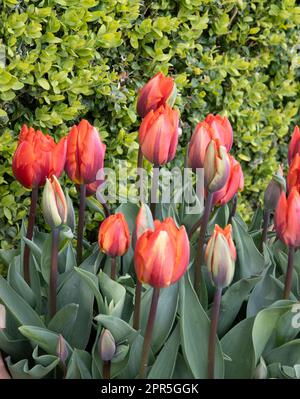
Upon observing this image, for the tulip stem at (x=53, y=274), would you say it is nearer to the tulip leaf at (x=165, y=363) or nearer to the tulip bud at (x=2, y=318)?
the tulip bud at (x=2, y=318)

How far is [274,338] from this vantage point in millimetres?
1648

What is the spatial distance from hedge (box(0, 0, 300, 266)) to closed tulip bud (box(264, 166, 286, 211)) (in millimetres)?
880

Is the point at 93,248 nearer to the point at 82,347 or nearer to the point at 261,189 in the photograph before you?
the point at 82,347

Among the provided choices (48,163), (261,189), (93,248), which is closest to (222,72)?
(261,189)

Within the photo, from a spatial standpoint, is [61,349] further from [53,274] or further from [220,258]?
[220,258]

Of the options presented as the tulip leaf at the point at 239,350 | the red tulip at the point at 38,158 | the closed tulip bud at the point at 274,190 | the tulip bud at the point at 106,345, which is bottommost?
the tulip leaf at the point at 239,350

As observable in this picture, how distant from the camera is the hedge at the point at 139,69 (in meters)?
2.27

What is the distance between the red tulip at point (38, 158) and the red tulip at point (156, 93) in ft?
1.04

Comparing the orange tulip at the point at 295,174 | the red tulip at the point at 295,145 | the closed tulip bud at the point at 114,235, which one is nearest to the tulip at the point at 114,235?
the closed tulip bud at the point at 114,235

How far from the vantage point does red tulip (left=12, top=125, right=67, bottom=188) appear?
158 centimetres

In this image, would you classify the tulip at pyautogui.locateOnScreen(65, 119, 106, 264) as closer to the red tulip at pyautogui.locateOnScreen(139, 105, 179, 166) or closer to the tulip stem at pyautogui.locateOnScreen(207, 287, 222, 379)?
the red tulip at pyautogui.locateOnScreen(139, 105, 179, 166)

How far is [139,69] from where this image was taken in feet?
8.91

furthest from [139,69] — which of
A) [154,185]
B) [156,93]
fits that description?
[154,185]

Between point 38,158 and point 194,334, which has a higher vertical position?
point 38,158
